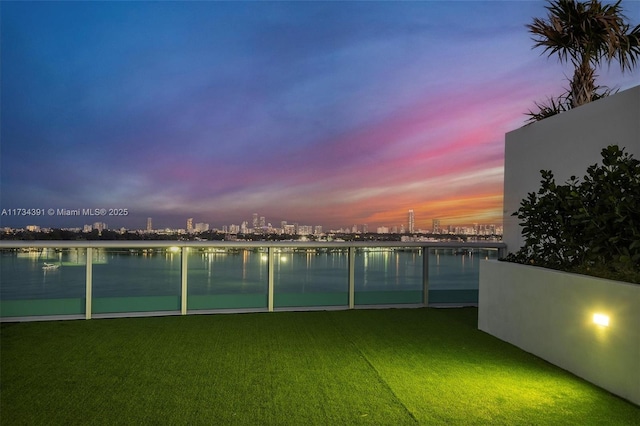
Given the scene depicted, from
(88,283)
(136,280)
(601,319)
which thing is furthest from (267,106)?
(601,319)

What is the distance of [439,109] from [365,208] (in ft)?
9.98

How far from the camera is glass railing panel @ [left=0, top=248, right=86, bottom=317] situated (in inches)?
206

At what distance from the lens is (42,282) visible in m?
5.36

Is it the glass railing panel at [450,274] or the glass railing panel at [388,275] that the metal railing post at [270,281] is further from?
the glass railing panel at [450,274]

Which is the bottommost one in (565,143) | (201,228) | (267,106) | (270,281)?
(270,281)

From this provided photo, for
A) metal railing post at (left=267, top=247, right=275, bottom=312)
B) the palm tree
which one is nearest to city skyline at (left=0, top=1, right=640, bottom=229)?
the palm tree

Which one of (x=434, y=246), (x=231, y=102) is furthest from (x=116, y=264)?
(x=231, y=102)

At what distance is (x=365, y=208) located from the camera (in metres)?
11.2

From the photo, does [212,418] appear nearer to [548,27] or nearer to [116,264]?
[116,264]

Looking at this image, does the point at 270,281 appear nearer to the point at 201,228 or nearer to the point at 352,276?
the point at 352,276

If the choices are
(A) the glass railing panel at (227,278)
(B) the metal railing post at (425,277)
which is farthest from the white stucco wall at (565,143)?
(A) the glass railing panel at (227,278)

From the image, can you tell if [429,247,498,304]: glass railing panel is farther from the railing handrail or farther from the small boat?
the small boat

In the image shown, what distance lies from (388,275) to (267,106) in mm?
5778

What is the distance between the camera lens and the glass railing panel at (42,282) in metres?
5.23
